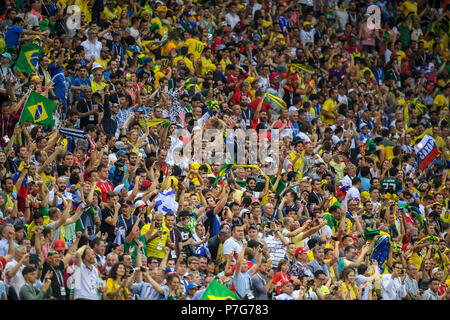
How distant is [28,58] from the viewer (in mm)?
16203

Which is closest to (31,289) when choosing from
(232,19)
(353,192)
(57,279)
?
(57,279)

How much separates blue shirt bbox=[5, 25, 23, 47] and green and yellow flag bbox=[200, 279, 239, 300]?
6.67m

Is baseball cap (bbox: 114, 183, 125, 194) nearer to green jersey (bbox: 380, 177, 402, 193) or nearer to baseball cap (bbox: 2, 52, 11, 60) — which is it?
baseball cap (bbox: 2, 52, 11, 60)

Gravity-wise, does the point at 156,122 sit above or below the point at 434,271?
above

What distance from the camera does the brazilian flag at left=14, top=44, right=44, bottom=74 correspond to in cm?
1611

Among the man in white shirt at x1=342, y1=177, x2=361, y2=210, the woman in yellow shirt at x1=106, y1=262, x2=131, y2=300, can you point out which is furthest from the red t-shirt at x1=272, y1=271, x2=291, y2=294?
the man in white shirt at x1=342, y1=177, x2=361, y2=210

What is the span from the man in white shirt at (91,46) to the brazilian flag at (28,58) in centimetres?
138

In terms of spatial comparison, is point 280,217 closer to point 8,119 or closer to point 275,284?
point 275,284

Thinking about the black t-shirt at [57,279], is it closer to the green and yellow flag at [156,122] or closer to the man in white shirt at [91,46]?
the green and yellow flag at [156,122]

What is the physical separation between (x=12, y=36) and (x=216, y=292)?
6914mm

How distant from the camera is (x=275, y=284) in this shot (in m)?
12.8

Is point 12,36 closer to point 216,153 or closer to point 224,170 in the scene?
point 216,153

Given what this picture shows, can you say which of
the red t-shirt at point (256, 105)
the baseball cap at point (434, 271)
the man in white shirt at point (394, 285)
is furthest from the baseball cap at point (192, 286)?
the red t-shirt at point (256, 105)
